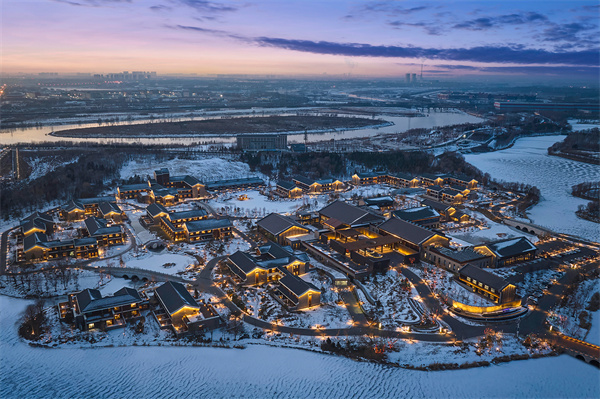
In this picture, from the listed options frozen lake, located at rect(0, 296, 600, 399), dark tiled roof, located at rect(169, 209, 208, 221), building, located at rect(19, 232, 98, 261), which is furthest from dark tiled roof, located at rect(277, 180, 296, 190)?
frozen lake, located at rect(0, 296, 600, 399)

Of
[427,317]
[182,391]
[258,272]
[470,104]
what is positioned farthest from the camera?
[470,104]

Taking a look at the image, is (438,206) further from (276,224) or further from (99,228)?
(99,228)

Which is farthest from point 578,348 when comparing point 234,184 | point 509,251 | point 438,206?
point 234,184

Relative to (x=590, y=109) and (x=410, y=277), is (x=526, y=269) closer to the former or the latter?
(x=410, y=277)

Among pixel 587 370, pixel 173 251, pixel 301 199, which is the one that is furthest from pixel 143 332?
pixel 301 199

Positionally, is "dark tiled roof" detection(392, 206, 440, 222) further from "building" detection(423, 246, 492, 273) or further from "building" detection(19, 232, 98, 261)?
"building" detection(19, 232, 98, 261)

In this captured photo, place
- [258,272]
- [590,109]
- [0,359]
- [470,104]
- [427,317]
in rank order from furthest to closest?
[470,104] → [590,109] → [258,272] → [427,317] → [0,359]

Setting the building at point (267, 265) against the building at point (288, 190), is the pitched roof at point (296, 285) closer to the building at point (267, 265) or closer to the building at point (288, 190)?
the building at point (267, 265)

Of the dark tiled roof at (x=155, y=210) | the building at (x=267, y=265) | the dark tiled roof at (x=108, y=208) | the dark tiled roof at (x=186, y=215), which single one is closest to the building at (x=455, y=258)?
the building at (x=267, y=265)
